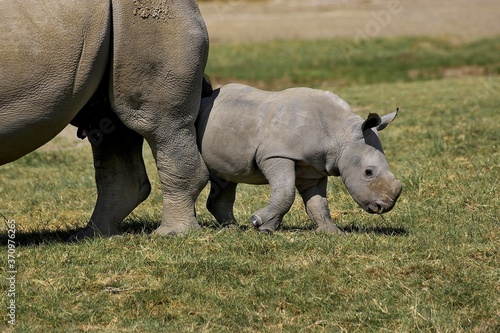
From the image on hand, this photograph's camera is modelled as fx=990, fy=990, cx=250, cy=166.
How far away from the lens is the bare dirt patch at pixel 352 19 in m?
23.0

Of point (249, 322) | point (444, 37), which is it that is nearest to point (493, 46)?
point (444, 37)

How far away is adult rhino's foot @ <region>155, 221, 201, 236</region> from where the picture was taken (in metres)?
6.91

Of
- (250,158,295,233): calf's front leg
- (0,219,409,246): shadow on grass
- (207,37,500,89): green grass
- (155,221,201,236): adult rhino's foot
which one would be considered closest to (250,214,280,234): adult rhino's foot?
(250,158,295,233): calf's front leg

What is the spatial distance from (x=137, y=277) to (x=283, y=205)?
117 cm

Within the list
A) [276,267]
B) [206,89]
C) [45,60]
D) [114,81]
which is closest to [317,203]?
[276,267]

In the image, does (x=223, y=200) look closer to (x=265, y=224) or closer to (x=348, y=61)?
(x=265, y=224)

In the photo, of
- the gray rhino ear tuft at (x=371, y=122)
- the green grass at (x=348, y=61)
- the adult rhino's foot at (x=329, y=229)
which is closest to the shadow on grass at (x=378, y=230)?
the adult rhino's foot at (x=329, y=229)

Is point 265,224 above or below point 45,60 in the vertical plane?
Answer: below

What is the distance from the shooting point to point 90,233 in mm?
7102

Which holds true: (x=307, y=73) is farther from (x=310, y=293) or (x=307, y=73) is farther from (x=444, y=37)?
(x=310, y=293)

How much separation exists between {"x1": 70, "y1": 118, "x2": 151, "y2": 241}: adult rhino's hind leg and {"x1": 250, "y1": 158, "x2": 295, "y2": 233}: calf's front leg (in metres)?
1.11

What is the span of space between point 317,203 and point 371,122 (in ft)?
2.30

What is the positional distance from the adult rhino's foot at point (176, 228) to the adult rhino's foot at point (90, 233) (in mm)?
358

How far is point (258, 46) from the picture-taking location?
2147 centimetres
